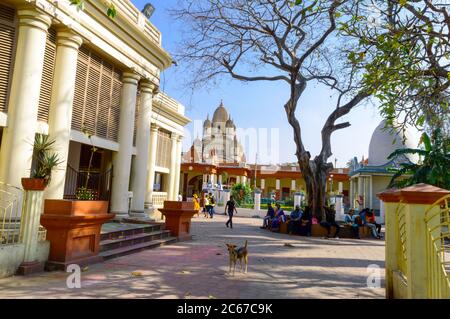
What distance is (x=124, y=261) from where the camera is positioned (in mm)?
7512

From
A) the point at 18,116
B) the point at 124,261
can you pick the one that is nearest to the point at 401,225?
the point at 124,261

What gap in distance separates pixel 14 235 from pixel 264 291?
14.0 feet

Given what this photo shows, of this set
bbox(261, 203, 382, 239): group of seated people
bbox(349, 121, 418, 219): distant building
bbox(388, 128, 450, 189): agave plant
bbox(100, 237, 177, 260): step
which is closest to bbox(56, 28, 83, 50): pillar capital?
bbox(100, 237, 177, 260): step

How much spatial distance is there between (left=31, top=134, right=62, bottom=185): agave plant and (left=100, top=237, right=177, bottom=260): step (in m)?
2.17

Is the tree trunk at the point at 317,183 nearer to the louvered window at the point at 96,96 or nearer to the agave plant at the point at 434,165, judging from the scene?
the agave plant at the point at 434,165

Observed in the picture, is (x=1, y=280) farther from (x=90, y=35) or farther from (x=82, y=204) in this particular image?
(x=90, y=35)

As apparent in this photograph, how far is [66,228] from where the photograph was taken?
6.46m

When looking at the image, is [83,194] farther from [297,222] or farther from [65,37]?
[297,222]

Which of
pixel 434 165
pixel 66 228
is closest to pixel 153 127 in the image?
pixel 66 228

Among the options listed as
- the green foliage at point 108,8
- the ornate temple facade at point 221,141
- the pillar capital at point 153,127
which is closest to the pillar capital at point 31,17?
the green foliage at point 108,8

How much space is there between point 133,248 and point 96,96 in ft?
14.7

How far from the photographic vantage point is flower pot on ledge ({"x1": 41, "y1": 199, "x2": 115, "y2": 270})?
21.0ft

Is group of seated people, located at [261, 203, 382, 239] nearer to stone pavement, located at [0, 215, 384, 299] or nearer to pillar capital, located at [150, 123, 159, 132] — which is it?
stone pavement, located at [0, 215, 384, 299]

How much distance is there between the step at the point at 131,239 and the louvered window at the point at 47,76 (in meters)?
3.18
